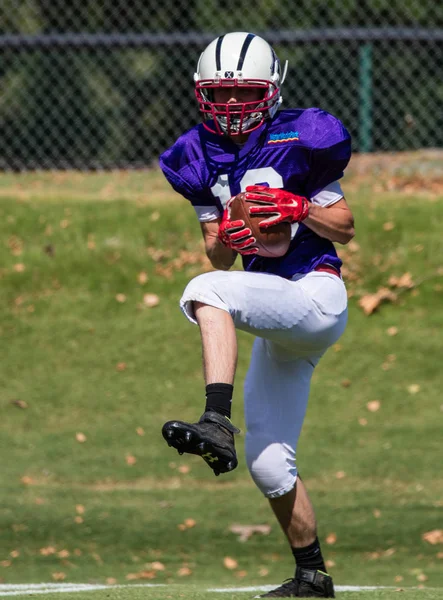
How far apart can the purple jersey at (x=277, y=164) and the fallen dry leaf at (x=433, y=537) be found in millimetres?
2345

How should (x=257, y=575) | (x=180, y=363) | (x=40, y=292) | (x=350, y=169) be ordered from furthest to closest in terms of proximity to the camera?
(x=350, y=169), (x=40, y=292), (x=180, y=363), (x=257, y=575)

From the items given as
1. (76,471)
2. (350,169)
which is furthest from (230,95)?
(350,169)

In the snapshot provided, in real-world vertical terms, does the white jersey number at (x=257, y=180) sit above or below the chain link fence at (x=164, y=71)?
below

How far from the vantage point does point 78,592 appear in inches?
179

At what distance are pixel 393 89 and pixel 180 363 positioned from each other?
3.77 meters

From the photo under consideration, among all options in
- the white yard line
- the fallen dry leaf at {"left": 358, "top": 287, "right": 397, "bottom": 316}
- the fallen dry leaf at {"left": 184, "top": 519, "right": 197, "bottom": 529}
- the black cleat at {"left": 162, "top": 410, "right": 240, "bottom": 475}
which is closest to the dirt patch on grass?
the fallen dry leaf at {"left": 358, "top": 287, "right": 397, "bottom": 316}

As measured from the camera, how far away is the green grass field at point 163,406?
5.87 m

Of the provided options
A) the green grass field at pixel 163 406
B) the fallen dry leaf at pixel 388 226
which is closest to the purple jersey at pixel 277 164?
the green grass field at pixel 163 406

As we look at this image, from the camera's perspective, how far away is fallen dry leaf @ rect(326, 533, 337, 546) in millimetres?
5996

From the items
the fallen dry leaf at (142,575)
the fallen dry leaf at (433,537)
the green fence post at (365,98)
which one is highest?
the green fence post at (365,98)

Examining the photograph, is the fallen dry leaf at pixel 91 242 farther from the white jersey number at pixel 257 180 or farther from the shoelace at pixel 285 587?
the shoelace at pixel 285 587

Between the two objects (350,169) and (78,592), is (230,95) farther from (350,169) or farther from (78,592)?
(350,169)

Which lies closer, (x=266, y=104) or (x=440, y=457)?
(x=266, y=104)

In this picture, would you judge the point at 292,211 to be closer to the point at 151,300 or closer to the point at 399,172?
the point at 151,300
